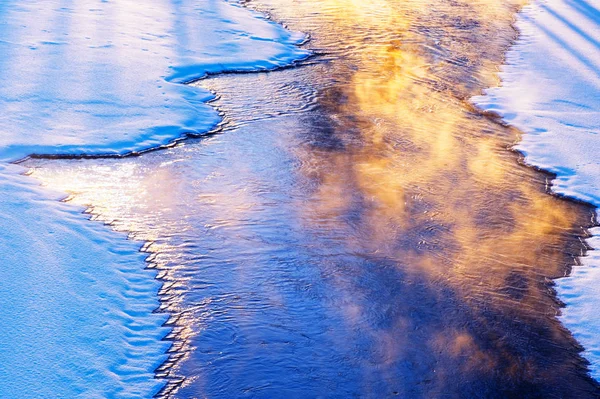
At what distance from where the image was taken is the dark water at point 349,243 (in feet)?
11.6

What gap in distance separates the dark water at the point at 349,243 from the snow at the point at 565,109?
0.15 metres

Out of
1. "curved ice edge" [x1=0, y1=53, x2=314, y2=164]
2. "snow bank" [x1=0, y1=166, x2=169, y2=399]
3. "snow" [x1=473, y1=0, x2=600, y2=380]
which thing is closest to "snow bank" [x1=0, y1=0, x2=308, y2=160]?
"curved ice edge" [x1=0, y1=53, x2=314, y2=164]

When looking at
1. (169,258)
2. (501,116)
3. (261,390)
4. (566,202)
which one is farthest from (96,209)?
(501,116)

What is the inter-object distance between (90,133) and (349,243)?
2.49 meters

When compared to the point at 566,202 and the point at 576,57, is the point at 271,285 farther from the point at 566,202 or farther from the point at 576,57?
the point at 576,57

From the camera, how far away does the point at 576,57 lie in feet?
29.4

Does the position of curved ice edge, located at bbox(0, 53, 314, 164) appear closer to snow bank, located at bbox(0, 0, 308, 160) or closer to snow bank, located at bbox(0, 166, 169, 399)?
snow bank, located at bbox(0, 0, 308, 160)

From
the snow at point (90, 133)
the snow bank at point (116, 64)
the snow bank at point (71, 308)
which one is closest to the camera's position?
the snow bank at point (71, 308)

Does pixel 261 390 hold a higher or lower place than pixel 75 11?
lower

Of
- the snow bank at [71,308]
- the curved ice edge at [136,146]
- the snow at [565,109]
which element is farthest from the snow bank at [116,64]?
the snow at [565,109]

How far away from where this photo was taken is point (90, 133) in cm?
563

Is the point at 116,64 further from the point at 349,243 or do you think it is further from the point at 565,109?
the point at 565,109

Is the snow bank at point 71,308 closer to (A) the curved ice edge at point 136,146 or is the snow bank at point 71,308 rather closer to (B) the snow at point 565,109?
(A) the curved ice edge at point 136,146

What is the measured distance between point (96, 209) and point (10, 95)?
211 cm
